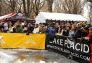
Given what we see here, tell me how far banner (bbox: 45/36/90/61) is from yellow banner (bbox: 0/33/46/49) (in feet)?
1.95

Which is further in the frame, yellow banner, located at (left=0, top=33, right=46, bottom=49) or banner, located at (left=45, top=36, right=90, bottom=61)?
yellow banner, located at (left=0, top=33, right=46, bottom=49)

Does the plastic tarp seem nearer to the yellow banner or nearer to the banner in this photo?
the yellow banner

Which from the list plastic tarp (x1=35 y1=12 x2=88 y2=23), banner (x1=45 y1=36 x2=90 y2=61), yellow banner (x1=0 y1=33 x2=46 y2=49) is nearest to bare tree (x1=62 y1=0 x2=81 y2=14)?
plastic tarp (x1=35 y1=12 x2=88 y2=23)

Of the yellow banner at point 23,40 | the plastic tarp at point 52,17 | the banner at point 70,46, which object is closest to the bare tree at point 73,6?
the plastic tarp at point 52,17

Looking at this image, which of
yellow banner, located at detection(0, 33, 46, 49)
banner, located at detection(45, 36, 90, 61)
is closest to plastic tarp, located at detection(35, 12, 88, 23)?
yellow banner, located at detection(0, 33, 46, 49)

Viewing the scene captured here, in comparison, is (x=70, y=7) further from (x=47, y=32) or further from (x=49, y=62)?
(x=49, y=62)

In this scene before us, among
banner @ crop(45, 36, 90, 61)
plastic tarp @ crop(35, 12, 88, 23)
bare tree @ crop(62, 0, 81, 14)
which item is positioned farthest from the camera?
bare tree @ crop(62, 0, 81, 14)

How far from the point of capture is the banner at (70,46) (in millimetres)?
15856

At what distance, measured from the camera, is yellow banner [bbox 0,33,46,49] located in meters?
23.0

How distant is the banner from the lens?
15.9 m

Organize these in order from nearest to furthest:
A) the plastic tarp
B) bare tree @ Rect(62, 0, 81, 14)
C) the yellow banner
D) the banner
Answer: the banner, the yellow banner, the plastic tarp, bare tree @ Rect(62, 0, 81, 14)

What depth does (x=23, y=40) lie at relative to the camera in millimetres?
23125

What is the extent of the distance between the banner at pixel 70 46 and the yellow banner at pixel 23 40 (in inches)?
23.5

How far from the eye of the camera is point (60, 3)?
223 ft
